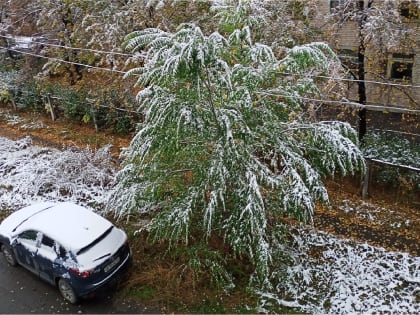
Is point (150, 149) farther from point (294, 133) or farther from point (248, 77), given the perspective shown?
point (294, 133)

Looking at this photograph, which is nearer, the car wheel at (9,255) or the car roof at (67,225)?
the car roof at (67,225)

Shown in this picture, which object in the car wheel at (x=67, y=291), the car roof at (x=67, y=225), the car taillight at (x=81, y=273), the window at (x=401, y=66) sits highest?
the window at (x=401, y=66)

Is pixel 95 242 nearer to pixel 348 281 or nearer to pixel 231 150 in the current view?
pixel 231 150

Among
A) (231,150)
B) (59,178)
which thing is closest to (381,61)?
(231,150)

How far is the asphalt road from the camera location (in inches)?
346

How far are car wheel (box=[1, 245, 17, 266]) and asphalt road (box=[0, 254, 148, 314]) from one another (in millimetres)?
460

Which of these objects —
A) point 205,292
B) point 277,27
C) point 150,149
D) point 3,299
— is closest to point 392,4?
point 277,27

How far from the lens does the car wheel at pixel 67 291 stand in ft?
28.7

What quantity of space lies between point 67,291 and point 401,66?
1386cm

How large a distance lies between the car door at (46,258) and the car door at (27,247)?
0.49 ft

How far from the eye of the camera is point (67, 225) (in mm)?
9320

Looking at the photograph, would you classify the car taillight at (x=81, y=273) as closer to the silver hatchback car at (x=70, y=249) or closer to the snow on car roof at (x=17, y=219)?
the silver hatchback car at (x=70, y=249)

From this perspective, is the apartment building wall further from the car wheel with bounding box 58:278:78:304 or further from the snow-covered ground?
the car wheel with bounding box 58:278:78:304

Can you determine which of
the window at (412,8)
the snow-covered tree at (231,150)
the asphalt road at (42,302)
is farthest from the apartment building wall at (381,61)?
the asphalt road at (42,302)
